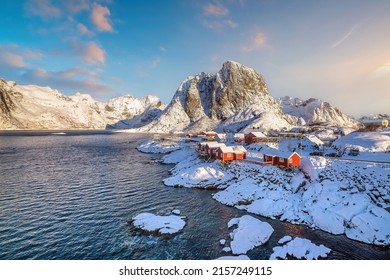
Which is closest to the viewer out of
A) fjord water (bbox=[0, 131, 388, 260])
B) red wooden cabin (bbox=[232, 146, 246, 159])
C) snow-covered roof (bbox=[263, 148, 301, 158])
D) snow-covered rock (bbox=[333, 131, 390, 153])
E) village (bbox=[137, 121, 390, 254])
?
fjord water (bbox=[0, 131, 388, 260])

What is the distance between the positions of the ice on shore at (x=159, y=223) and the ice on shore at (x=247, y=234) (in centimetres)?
585

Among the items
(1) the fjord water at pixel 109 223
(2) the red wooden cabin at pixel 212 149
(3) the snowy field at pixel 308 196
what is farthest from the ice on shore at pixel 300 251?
(2) the red wooden cabin at pixel 212 149

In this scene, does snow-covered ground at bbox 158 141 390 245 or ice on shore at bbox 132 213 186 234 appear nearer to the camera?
ice on shore at bbox 132 213 186 234

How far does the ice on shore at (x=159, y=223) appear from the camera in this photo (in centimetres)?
2347

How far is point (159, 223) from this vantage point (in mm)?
24609

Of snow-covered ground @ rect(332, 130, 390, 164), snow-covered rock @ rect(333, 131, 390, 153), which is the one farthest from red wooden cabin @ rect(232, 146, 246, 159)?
snow-covered rock @ rect(333, 131, 390, 153)

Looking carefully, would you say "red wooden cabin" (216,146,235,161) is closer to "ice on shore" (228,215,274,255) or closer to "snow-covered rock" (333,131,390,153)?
"ice on shore" (228,215,274,255)

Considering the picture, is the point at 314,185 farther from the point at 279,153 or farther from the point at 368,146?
the point at 368,146

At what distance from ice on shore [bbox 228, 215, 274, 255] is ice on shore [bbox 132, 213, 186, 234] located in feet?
19.2

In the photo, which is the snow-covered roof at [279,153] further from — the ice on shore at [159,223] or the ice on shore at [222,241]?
the ice on shore at [222,241]

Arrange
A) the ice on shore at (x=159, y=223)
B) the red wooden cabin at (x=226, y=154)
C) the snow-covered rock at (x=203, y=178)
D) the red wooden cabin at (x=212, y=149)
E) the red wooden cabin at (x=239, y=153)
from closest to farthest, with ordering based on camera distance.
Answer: the ice on shore at (x=159, y=223), the snow-covered rock at (x=203, y=178), the red wooden cabin at (x=226, y=154), the red wooden cabin at (x=239, y=153), the red wooden cabin at (x=212, y=149)

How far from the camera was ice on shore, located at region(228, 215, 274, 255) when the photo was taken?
20.7 metres

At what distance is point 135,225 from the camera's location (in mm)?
24406
